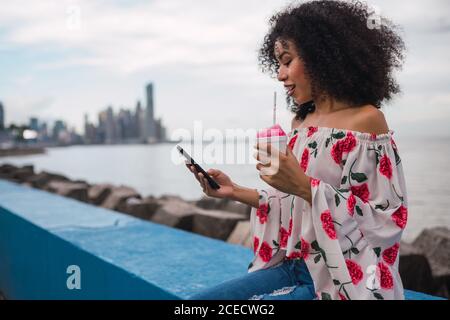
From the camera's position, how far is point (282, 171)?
1.22 meters

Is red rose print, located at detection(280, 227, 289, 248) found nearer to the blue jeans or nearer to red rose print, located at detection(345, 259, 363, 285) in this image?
the blue jeans

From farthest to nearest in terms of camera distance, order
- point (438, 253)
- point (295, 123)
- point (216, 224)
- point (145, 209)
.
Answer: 1. point (145, 209)
2. point (216, 224)
3. point (438, 253)
4. point (295, 123)

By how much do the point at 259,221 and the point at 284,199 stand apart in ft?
0.38

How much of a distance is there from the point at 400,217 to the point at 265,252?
0.47 m

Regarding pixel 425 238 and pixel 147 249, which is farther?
pixel 425 238

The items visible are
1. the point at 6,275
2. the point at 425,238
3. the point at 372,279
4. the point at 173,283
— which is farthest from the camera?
the point at 425,238

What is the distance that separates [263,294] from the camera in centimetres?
144

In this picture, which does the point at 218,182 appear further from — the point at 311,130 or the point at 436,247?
the point at 436,247

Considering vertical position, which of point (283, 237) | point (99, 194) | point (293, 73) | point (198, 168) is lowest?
point (99, 194)

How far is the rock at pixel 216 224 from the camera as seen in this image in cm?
462

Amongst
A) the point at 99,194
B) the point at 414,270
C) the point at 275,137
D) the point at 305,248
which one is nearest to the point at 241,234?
the point at 414,270

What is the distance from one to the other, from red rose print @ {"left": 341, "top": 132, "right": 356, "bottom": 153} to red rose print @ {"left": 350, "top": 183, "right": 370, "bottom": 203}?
0.11 metres
